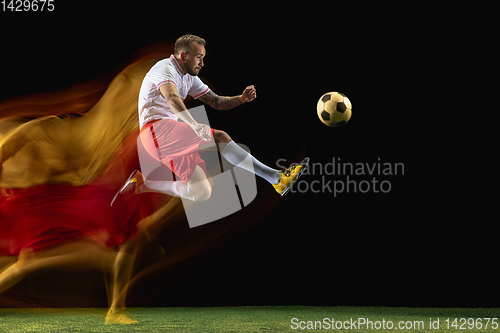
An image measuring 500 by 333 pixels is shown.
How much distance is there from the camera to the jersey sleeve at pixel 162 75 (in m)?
3.41

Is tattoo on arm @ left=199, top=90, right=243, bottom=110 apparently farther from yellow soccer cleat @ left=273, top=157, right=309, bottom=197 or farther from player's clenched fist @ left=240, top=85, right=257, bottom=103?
yellow soccer cleat @ left=273, top=157, right=309, bottom=197

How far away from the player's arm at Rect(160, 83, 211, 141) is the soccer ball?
1.17m


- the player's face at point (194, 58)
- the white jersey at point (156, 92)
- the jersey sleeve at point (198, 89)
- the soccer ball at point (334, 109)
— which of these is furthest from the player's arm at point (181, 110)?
the soccer ball at point (334, 109)

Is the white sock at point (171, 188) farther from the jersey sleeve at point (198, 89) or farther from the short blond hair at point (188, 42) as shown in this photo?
the short blond hair at point (188, 42)

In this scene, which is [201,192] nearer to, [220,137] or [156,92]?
[220,137]

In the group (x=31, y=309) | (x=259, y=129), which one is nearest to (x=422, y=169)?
(x=259, y=129)

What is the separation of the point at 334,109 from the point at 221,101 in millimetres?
935

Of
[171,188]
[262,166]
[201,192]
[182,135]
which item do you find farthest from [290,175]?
[171,188]

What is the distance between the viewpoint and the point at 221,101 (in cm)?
391

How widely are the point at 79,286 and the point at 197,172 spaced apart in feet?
7.47

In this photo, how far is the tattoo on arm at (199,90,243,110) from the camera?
3881mm

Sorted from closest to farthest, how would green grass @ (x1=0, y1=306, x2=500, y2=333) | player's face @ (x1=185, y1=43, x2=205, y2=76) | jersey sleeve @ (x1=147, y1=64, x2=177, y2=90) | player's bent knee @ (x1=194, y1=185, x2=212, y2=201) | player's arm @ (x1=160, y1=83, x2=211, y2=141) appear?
player's arm @ (x1=160, y1=83, x2=211, y2=141) → jersey sleeve @ (x1=147, y1=64, x2=177, y2=90) → player's face @ (x1=185, y1=43, x2=205, y2=76) → player's bent knee @ (x1=194, y1=185, x2=212, y2=201) → green grass @ (x1=0, y1=306, x2=500, y2=333)

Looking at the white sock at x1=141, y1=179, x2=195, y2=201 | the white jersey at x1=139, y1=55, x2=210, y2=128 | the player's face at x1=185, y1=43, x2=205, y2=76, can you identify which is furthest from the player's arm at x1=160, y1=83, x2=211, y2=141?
the white sock at x1=141, y1=179, x2=195, y2=201

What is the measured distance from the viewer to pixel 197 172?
3703mm
